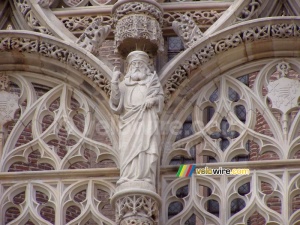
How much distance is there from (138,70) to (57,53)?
1.16 m

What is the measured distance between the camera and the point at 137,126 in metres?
18.6

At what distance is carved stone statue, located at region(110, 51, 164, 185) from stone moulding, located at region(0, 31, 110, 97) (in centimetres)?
41

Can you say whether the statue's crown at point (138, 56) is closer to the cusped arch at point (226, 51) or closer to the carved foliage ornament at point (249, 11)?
the cusped arch at point (226, 51)

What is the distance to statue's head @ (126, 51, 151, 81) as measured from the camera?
62.2ft

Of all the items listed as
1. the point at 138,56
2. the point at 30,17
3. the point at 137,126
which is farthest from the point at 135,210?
the point at 30,17

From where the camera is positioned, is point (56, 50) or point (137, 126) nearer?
point (137, 126)

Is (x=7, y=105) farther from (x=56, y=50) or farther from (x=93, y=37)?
(x=93, y=37)

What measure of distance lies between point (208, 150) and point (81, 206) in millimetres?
1555

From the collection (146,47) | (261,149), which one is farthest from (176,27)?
(261,149)

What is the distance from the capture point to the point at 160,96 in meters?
18.8

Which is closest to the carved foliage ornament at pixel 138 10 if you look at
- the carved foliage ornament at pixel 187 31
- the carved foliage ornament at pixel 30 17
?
the carved foliage ornament at pixel 187 31

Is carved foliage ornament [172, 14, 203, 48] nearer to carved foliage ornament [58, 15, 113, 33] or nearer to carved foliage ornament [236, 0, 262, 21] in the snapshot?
carved foliage ornament [236, 0, 262, 21]

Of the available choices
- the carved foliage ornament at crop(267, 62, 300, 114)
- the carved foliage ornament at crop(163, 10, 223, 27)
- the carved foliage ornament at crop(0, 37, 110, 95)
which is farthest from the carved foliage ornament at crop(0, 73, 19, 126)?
the carved foliage ornament at crop(267, 62, 300, 114)

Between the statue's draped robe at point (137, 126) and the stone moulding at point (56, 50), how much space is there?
1.49 feet
